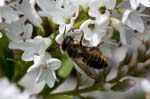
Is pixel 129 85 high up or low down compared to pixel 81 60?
down

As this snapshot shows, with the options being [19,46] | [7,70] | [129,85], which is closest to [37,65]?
[19,46]

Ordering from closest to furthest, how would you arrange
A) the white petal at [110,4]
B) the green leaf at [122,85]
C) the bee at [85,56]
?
1. the white petal at [110,4]
2. the bee at [85,56]
3. the green leaf at [122,85]

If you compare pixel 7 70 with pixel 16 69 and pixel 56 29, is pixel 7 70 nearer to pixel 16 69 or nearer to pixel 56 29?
pixel 16 69

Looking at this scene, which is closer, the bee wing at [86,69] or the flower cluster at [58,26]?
the flower cluster at [58,26]

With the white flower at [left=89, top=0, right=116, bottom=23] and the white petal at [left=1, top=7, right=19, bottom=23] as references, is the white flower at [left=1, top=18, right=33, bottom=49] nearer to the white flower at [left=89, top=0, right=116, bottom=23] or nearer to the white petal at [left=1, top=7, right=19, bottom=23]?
the white petal at [left=1, top=7, right=19, bottom=23]

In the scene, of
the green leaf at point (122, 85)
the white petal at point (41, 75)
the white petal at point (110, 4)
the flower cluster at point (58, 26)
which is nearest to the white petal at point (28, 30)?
the flower cluster at point (58, 26)

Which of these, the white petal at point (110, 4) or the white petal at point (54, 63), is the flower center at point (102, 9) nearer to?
the white petal at point (110, 4)

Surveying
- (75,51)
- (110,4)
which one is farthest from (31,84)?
(110,4)
